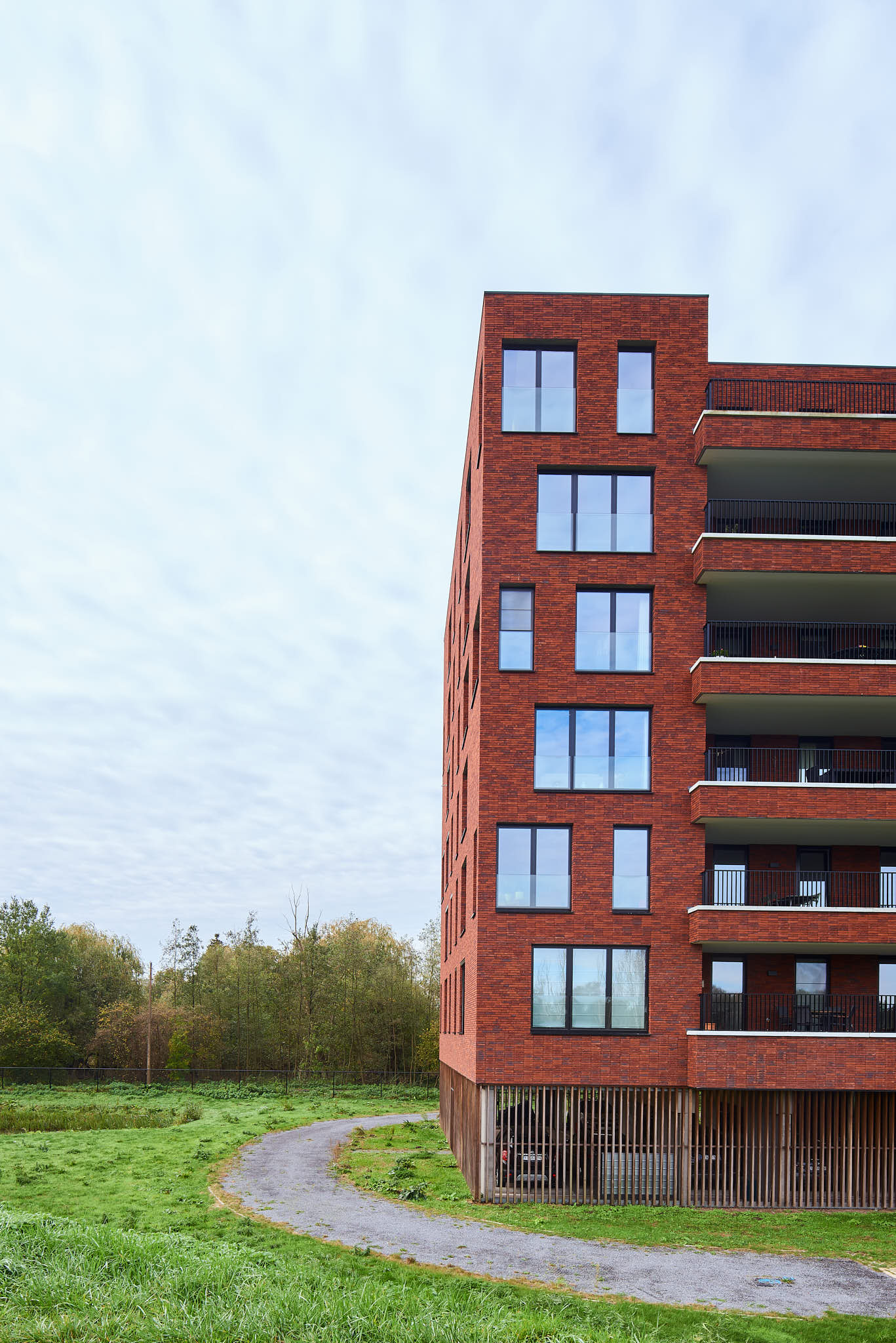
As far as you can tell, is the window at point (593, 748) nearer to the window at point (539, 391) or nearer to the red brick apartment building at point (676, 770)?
the red brick apartment building at point (676, 770)

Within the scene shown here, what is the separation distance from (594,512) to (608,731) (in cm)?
504

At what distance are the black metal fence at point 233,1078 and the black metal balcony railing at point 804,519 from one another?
130ft

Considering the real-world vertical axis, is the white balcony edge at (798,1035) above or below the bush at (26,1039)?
above

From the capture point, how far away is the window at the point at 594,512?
A: 2525 centimetres

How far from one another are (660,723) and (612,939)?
479 cm

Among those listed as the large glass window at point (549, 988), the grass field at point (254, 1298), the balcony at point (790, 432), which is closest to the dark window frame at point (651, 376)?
the balcony at point (790, 432)

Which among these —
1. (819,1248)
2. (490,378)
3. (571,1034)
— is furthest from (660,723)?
(819,1248)

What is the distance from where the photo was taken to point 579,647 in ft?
81.7

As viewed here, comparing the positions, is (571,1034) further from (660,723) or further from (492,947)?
(660,723)

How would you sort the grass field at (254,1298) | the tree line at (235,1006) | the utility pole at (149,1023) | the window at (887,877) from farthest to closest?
the tree line at (235,1006) < the utility pole at (149,1023) < the window at (887,877) < the grass field at (254,1298)

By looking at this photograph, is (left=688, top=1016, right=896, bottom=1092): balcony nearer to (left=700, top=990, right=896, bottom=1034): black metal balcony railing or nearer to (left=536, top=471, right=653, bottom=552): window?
(left=700, top=990, right=896, bottom=1034): black metal balcony railing

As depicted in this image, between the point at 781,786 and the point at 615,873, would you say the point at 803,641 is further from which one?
the point at 615,873

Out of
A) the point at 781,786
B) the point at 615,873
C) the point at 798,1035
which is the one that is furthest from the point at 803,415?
the point at 798,1035

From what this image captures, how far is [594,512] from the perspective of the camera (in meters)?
25.4
